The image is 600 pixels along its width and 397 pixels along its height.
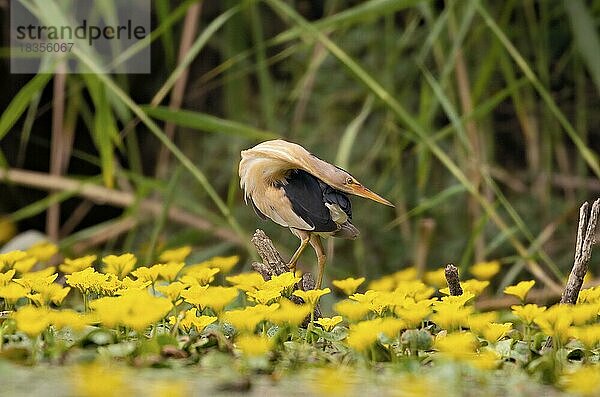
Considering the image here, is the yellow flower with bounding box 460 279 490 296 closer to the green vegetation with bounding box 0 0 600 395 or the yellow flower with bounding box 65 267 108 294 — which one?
the green vegetation with bounding box 0 0 600 395

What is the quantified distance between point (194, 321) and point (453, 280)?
0.22 m

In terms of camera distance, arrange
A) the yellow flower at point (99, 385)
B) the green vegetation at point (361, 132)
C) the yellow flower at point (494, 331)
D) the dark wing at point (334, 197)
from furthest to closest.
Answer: the green vegetation at point (361, 132)
the dark wing at point (334, 197)
the yellow flower at point (494, 331)
the yellow flower at point (99, 385)

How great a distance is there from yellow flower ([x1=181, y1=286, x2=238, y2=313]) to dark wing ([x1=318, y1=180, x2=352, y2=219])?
0.13m

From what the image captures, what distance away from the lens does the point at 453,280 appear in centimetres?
77

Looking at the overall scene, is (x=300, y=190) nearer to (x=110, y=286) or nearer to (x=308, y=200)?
(x=308, y=200)

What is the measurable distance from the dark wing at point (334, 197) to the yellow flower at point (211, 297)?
132 mm

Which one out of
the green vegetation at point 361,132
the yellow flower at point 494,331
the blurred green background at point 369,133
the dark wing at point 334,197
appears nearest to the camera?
the yellow flower at point 494,331

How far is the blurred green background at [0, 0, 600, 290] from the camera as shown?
173 centimetres

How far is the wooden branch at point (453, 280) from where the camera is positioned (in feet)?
2.52

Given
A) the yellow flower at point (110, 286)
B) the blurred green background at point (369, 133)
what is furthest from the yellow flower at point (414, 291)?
the blurred green background at point (369, 133)

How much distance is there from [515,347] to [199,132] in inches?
69.2

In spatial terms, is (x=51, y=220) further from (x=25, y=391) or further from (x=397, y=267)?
(x=25, y=391)

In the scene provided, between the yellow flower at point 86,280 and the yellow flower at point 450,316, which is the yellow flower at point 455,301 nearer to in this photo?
the yellow flower at point 450,316

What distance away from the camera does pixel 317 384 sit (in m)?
0.55
